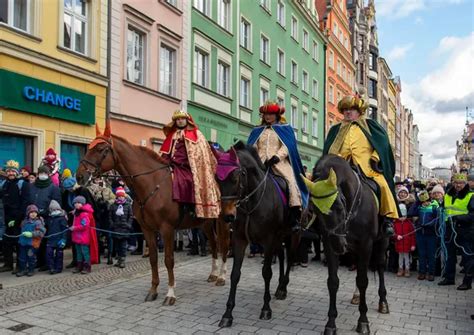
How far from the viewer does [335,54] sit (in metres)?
40.4

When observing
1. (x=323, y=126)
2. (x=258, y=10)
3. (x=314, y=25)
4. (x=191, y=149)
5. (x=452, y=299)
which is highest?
(x=314, y=25)

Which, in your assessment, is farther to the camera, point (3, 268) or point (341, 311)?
point (3, 268)

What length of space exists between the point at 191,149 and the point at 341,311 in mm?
3222

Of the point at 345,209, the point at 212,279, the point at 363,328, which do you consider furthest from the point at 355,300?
the point at 212,279

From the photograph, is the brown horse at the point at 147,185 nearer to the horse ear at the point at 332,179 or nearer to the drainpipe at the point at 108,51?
the horse ear at the point at 332,179

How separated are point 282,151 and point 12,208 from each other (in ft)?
17.6

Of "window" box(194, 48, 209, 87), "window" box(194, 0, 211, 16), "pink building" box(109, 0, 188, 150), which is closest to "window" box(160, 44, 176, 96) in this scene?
"pink building" box(109, 0, 188, 150)

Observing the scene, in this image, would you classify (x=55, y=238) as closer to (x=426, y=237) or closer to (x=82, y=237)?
(x=82, y=237)

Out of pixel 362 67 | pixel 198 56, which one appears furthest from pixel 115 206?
pixel 362 67

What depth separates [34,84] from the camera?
1091 cm

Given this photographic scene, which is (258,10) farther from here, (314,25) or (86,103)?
(86,103)

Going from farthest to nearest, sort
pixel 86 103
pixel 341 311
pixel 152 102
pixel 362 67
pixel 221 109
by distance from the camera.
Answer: pixel 362 67
pixel 221 109
pixel 152 102
pixel 86 103
pixel 341 311

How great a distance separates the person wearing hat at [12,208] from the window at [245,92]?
15.5m

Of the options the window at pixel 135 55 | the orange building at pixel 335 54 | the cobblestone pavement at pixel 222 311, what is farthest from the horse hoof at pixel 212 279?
the orange building at pixel 335 54
